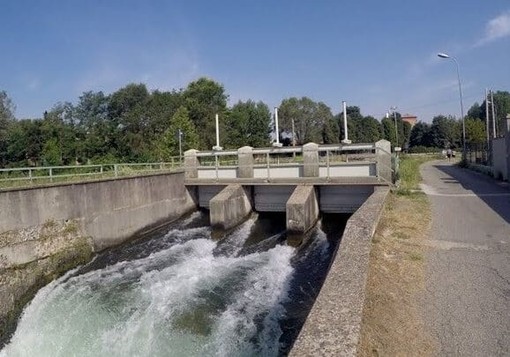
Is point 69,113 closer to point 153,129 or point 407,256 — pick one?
point 153,129

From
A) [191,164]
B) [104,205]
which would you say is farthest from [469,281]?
[191,164]

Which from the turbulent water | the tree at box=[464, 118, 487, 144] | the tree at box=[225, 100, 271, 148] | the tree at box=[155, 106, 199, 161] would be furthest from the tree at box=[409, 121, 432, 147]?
the turbulent water

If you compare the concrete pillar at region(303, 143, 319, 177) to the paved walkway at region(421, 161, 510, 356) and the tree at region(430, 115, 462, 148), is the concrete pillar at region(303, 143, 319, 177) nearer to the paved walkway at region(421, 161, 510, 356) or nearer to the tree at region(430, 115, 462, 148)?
the paved walkway at region(421, 161, 510, 356)

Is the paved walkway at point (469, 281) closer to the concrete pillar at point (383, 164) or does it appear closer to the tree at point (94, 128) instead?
the concrete pillar at point (383, 164)

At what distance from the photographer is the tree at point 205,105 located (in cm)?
5034

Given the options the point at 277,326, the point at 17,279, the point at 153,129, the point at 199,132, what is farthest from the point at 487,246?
the point at 153,129

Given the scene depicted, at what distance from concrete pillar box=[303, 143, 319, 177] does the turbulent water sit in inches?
175

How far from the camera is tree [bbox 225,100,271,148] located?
56.1 metres

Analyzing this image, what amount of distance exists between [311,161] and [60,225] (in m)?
9.93

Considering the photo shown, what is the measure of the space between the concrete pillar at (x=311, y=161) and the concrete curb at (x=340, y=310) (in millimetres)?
10074

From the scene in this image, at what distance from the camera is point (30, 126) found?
44062mm

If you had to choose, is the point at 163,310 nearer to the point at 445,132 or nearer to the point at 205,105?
the point at 205,105

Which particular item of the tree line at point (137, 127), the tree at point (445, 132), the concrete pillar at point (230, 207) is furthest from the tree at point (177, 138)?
the tree at point (445, 132)

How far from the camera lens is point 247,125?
204ft
